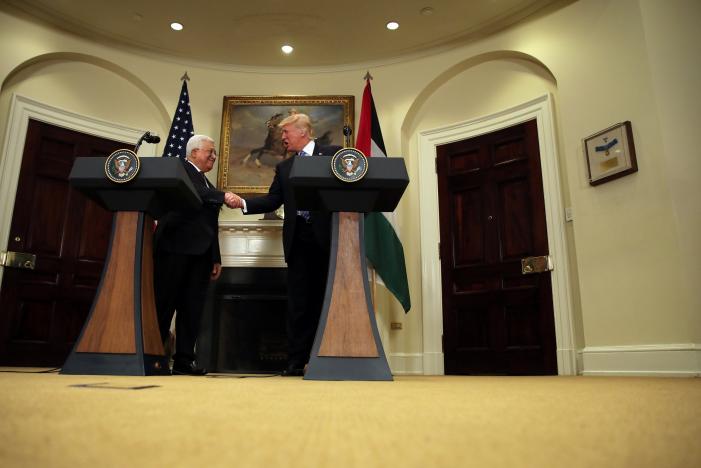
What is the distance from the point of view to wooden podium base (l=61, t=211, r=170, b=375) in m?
1.84

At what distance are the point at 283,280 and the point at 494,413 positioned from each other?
3621 mm

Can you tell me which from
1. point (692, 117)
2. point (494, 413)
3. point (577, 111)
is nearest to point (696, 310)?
point (692, 117)

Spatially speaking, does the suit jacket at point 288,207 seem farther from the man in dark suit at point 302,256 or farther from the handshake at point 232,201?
the handshake at point 232,201

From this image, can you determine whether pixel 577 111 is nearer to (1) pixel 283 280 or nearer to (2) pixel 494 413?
(1) pixel 283 280

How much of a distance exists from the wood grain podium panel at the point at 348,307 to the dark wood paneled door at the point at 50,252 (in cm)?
315

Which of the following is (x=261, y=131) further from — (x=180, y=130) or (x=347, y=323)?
(x=347, y=323)

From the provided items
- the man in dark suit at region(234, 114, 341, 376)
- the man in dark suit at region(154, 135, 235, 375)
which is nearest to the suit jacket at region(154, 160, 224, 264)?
the man in dark suit at region(154, 135, 235, 375)

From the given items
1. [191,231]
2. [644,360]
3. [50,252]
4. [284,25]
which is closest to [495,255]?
[644,360]

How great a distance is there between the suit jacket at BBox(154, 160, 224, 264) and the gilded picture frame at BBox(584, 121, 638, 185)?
2560mm

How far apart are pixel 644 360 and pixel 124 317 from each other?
9.41 feet

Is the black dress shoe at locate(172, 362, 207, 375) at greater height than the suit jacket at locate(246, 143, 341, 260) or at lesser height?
lesser

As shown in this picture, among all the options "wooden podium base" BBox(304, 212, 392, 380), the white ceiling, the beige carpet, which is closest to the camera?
the beige carpet

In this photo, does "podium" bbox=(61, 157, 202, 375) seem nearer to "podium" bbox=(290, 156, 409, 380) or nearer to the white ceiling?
"podium" bbox=(290, 156, 409, 380)

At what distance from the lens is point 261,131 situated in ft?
15.3
